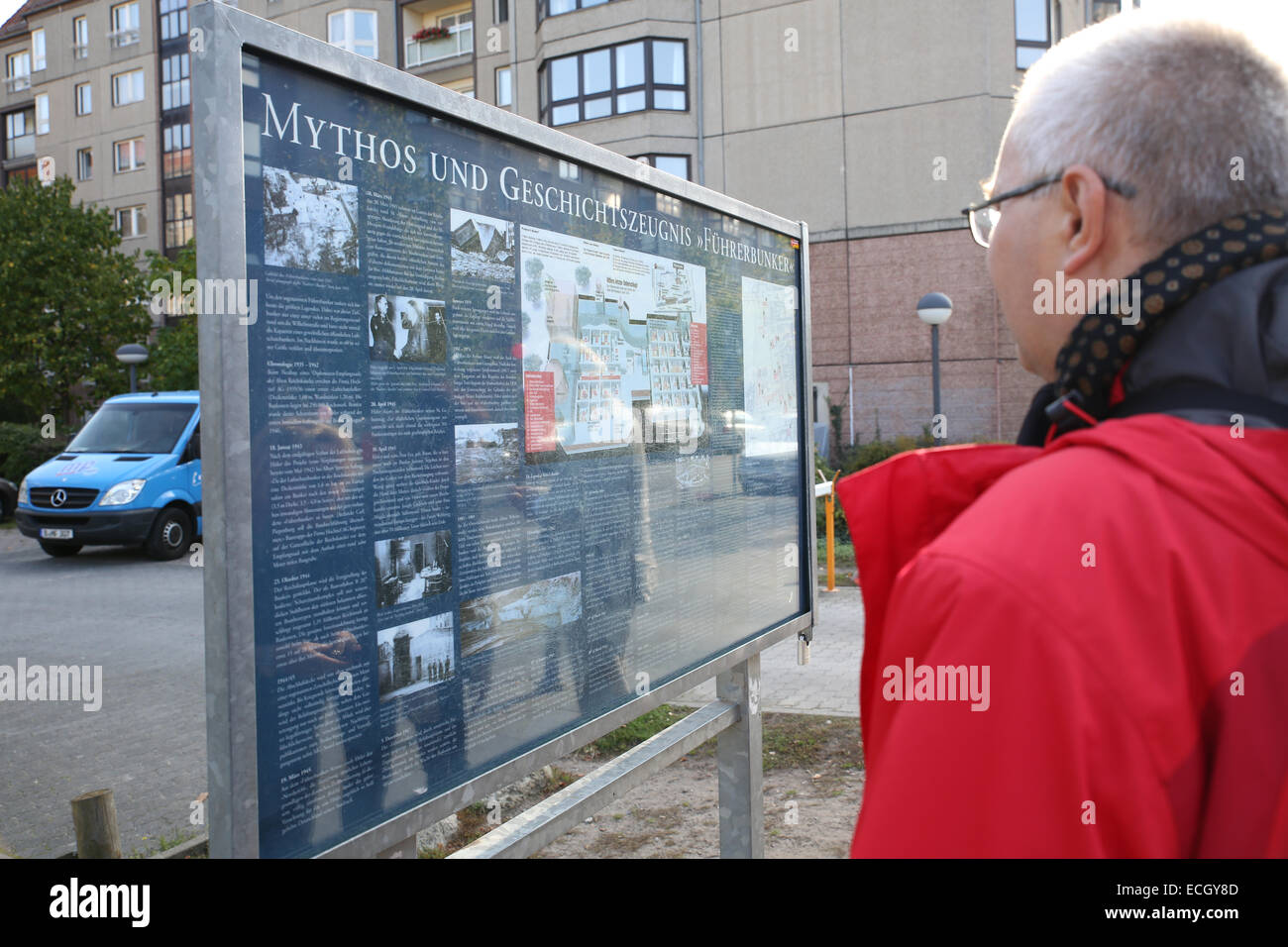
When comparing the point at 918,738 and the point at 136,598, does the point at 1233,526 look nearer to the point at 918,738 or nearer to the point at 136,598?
the point at 918,738

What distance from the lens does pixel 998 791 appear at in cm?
91

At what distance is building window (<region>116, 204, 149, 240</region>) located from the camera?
4262cm

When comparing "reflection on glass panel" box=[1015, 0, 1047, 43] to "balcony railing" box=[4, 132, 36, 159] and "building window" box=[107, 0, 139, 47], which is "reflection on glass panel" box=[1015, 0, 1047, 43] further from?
"balcony railing" box=[4, 132, 36, 159]

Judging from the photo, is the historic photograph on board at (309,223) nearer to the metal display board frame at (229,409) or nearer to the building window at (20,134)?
the metal display board frame at (229,409)

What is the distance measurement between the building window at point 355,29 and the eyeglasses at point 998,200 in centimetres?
3554

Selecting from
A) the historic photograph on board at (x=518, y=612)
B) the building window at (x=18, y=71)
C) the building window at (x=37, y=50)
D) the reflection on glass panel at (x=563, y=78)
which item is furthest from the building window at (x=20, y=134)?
the historic photograph on board at (x=518, y=612)

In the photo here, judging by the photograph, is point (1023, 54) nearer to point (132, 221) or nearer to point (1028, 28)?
point (1028, 28)

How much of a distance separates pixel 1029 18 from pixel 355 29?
2105cm

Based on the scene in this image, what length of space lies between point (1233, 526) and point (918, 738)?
35 centimetres

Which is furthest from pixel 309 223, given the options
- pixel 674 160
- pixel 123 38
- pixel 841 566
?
pixel 123 38

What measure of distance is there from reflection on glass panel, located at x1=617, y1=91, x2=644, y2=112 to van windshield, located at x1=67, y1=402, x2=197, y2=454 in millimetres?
16521

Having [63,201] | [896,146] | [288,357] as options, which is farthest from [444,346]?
[63,201]

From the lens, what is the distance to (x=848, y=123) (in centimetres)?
2616
